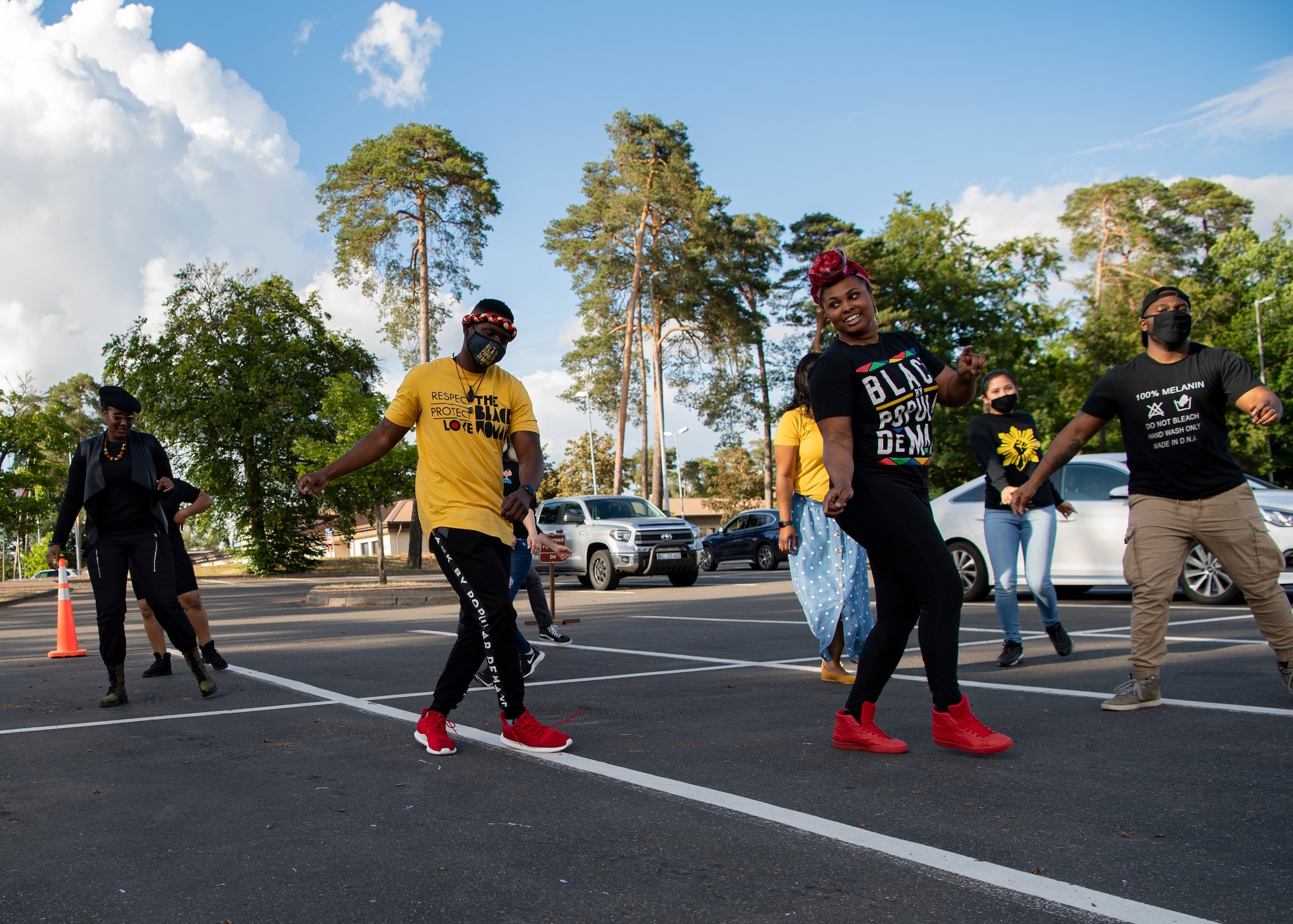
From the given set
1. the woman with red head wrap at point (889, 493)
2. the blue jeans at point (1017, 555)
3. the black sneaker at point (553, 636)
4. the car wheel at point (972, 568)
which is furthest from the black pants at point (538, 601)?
the woman with red head wrap at point (889, 493)

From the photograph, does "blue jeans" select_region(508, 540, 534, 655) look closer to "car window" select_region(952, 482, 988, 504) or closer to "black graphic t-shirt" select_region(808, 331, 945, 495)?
"black graphic t-shirt" select_region(808, 331, 945, 495)

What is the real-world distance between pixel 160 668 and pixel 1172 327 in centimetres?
721

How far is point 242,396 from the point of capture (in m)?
35.6

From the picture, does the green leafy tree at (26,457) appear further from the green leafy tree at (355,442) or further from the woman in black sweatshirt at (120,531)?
the woman in black sweatshirt at (120,531)

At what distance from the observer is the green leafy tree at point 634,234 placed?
34.7m

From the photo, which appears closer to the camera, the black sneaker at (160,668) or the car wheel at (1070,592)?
the black sneaker at (160,668)

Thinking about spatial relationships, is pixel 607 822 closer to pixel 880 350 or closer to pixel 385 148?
pixel 880 350

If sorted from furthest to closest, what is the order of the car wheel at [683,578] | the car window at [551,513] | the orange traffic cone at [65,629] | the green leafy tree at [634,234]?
the green leafy tree at [634,234] → the car window at [551,513] → the car wheel at [683,578] → the orange traffic cone at [65,629]

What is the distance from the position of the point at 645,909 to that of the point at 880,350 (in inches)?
98.9

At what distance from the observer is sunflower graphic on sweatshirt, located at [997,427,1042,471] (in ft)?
22.6

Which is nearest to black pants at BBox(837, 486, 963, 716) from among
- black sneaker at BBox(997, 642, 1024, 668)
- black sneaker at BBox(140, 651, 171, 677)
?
black sneaker at BBox(997, 642, 1024, 668)

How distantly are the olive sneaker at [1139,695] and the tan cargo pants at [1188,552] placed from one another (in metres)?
0.06

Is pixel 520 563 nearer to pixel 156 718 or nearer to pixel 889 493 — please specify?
pixel 156 718

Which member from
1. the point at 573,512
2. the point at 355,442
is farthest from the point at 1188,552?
the point at 355,442
